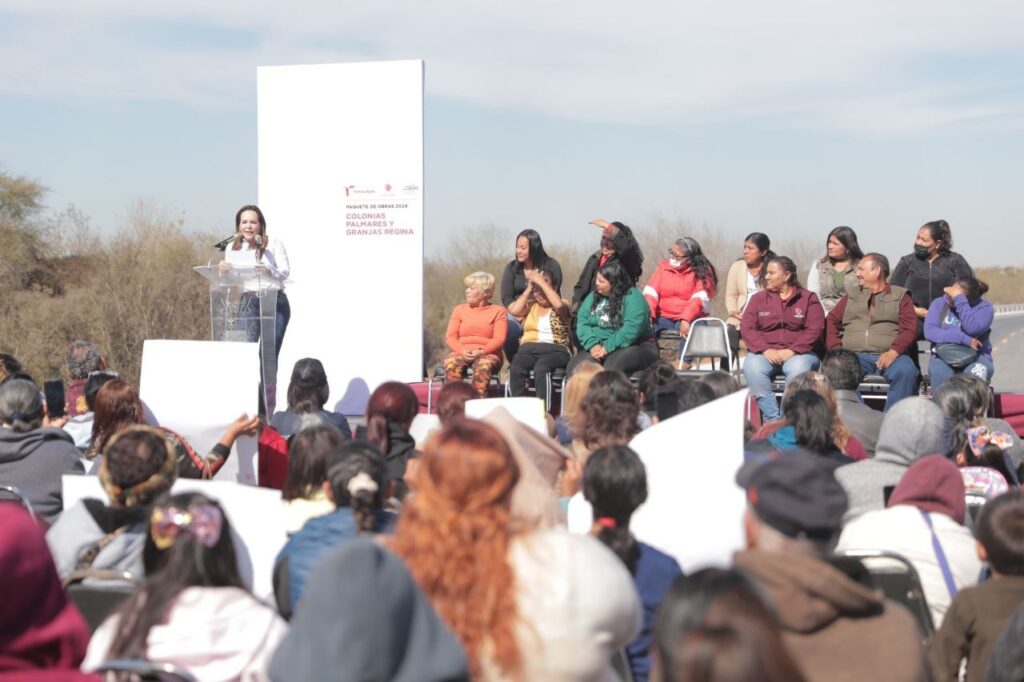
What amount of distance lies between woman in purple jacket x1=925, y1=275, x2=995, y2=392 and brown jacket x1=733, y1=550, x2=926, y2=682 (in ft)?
24.9

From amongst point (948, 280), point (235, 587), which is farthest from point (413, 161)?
point (235, 587)

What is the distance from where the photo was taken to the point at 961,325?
10164 millimetres

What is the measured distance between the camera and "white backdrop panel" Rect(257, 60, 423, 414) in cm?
1162

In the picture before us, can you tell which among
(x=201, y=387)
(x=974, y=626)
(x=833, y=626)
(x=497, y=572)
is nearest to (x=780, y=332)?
(x=201, y=387)

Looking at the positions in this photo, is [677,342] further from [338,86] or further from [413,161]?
[338,86]

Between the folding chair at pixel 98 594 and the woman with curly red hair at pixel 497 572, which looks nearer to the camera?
the woman with curly red hair at pixel 497 572

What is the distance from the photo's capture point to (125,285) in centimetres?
1856

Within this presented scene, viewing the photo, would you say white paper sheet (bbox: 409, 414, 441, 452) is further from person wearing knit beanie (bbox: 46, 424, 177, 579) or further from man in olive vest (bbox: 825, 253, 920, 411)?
man in olive vest (bbox: 825, 253, 920, 411)

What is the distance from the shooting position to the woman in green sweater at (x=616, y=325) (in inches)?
416

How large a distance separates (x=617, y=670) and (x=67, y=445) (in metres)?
3.39

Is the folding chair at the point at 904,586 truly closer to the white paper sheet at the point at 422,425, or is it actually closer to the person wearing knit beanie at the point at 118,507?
the person wearing knit beanie at the point at 118,507

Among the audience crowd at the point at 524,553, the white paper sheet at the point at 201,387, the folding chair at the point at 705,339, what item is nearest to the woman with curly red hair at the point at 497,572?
the audience crowd at the point at 524,553

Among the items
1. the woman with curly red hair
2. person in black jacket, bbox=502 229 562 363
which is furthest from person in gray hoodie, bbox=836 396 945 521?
person in black jacket, bbox=502 229 562 363

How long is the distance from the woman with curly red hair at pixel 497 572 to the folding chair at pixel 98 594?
1.37 metres
